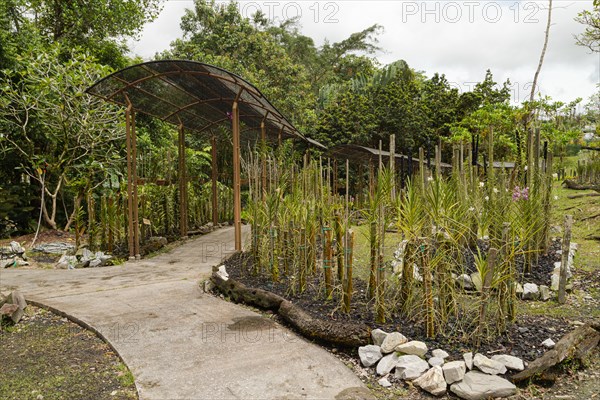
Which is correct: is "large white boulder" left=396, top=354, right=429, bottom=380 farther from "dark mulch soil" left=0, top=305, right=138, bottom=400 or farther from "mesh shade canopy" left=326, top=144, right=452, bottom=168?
"mesh shade canopy" left=326, top=144, right=452, bottom=168

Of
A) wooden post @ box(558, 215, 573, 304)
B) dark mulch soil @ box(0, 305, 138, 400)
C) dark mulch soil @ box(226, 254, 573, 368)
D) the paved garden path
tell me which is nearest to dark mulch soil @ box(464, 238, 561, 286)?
wooden post @ box(558, 215, 573, 304)

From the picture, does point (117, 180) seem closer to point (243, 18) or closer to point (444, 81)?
point (243, 18)

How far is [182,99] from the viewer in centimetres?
693

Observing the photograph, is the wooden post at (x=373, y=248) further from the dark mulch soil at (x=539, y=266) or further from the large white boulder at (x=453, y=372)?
the dark mulch soil at (x=539, y=266)

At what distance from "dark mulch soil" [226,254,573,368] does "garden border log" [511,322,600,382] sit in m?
0.08

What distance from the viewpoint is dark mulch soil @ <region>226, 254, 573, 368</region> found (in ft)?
8.91

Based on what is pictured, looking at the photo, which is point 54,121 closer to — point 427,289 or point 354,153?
point 354,153

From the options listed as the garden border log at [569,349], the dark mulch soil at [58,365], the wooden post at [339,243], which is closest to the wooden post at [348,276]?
the wooden post at [339,243]

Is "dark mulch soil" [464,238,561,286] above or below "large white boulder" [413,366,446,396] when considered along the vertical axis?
above

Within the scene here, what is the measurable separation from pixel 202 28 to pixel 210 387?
1592cm

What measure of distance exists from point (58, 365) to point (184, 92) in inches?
181

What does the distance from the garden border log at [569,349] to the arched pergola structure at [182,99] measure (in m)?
3.86

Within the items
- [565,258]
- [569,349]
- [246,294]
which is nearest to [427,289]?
[569,349]

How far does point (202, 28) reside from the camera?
53.3ft
